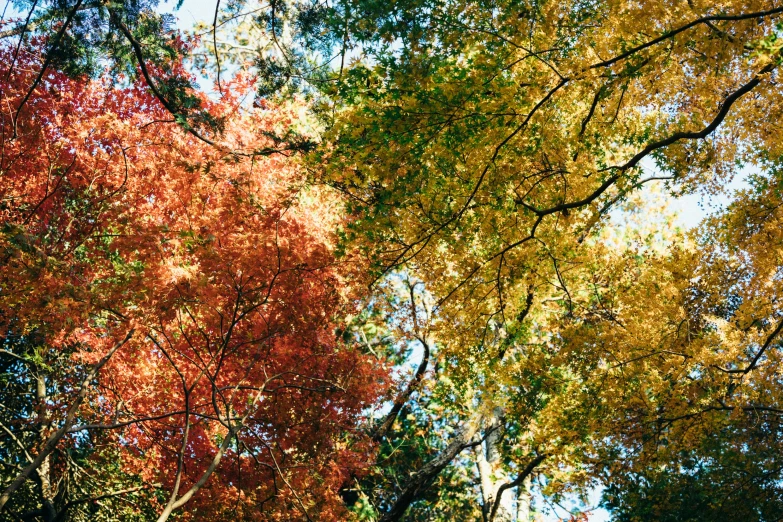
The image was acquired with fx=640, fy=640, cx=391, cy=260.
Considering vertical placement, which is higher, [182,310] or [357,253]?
[357,253]

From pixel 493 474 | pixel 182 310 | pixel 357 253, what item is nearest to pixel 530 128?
pixel 357 253

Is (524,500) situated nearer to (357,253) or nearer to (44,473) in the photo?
(357,253)

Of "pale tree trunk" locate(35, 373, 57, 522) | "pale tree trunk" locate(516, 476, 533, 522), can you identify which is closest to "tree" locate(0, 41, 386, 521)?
"pale tree trunk" locate(35, 373, 57, 522)

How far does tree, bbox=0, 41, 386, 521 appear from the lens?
8922 millimetres

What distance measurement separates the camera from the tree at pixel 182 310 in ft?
29.3

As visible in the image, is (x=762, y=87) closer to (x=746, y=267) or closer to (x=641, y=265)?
(x=746, y=267)

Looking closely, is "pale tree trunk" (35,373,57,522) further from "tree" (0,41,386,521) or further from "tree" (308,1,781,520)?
"tree" (308,1,781,520)

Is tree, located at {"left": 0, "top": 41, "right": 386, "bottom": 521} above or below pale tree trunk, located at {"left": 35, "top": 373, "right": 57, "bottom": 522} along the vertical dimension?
above

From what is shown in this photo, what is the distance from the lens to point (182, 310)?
876 cm

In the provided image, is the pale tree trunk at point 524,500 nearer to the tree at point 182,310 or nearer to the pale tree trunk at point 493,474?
the pale tree trunk at point 493,474

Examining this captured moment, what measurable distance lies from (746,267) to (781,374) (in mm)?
2044

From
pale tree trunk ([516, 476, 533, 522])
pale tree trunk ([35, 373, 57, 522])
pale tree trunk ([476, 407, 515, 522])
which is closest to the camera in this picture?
pale tree trunk ([35, 373, 57, 522])

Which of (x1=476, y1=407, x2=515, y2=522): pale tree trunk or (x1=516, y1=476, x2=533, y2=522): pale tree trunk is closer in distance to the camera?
(x1=476, y1=407, x2=515, y2=522): pale tree trunk

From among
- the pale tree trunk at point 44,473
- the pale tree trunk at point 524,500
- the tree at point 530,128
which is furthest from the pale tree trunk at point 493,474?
the pale tree trunk at point 44,473
